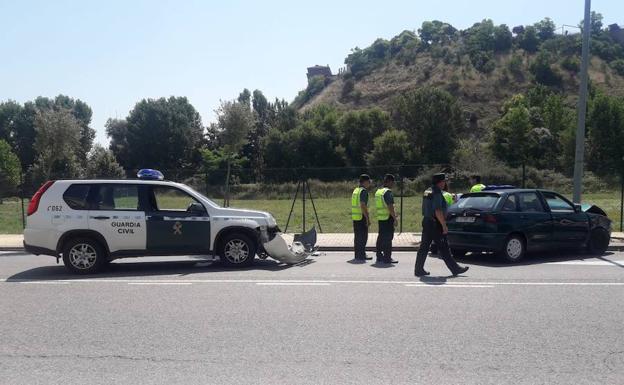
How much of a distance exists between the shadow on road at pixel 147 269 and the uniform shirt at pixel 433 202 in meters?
2.94

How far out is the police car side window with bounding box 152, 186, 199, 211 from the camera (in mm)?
11047

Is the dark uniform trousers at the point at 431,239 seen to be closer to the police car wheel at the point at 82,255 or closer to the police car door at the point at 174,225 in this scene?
the police car door at the point at 174,225

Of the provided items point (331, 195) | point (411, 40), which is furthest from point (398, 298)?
point (411, 40)

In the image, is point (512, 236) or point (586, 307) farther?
point (512, 236)

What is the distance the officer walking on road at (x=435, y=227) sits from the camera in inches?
395

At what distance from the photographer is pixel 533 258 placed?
12.4 metres

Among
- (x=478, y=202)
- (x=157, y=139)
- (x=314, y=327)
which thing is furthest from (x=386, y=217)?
(x=157, y=139)

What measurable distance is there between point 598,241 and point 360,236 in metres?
5.28

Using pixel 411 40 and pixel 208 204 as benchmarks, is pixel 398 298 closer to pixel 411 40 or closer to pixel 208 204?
pixel 208 204

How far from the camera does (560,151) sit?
60.1 metres

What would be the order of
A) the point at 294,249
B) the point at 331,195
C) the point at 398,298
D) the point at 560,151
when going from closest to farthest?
the point at 398,298
the point at 294,249
the point at 331,195
the point at 560,151

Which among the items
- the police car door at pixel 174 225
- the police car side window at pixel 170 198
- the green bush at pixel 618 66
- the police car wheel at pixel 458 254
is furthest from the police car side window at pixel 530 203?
the green bush at pixel 618 66

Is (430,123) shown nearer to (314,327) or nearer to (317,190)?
(317,190)

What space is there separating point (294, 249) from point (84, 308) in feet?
17.2
